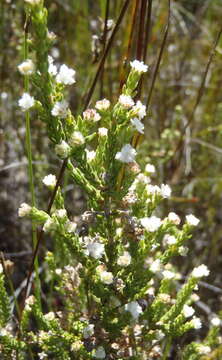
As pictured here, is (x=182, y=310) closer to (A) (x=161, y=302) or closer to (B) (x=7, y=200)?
(A) (x=161, y=302)

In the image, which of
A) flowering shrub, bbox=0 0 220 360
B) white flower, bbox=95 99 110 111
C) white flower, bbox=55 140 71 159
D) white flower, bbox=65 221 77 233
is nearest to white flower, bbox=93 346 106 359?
flowering shrub, bbox=0 0 220 360

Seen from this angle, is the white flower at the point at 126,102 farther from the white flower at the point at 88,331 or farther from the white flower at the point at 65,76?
the white flower at the point at 88,331

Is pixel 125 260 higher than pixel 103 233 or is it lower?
lower

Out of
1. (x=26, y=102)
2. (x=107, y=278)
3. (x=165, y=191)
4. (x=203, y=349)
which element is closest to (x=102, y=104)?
(x=26, y=102)

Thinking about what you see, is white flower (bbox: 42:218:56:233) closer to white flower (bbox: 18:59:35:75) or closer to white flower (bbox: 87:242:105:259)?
white flower (bbox: 87:242:105:259)

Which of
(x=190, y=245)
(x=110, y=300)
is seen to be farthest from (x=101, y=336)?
(x=190, y=245)

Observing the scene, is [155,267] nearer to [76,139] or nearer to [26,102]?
[76,139]

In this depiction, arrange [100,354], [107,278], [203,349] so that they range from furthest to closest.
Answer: [203,349] < [100,354] < [107,278]
